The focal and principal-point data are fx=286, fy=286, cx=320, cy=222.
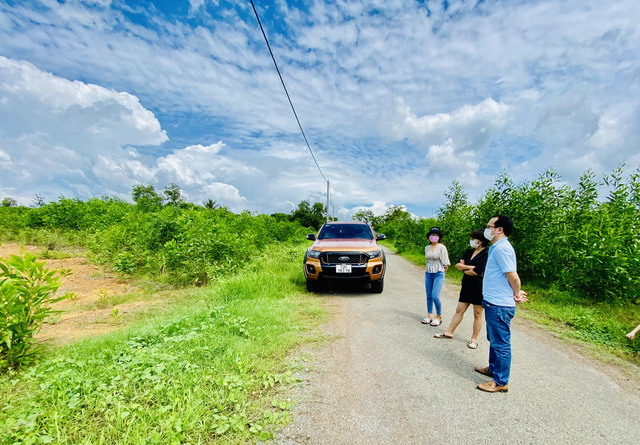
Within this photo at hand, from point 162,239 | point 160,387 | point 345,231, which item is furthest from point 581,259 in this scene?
point 162,239

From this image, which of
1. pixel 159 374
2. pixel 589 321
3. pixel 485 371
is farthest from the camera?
pixel 589 321

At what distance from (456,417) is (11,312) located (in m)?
4.31

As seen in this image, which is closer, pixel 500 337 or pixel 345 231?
pixel 500 337

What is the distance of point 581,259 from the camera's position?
19.0 ft

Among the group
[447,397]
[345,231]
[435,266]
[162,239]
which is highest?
[345,231]

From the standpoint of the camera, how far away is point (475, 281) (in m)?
3.97

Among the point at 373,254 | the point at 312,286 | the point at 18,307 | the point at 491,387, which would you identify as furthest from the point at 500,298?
the point at 18,307

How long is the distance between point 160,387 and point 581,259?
7501 millimetres

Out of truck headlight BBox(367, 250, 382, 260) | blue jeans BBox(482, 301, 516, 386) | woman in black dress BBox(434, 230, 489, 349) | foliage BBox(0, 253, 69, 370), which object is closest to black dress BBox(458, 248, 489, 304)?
woman in black dress BBox(434, 230, 489, 349)

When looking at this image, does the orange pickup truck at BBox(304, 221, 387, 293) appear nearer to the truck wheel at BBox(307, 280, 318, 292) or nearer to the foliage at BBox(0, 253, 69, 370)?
the truck wheel at BBox(307, 280, 318, 292)

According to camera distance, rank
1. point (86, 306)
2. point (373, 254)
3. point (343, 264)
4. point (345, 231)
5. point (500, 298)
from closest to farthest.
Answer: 1. point (500, 298)
2. point (86, 306)
3. point (343, 264)
4. point (373, 254)
5. point (345, 231)

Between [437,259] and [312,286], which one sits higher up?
[437,259]

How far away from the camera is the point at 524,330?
Result: 4.89 meters

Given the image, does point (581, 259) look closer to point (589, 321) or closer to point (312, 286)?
point (589, 321)
